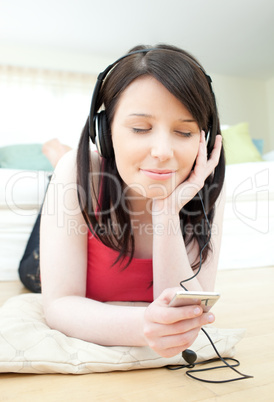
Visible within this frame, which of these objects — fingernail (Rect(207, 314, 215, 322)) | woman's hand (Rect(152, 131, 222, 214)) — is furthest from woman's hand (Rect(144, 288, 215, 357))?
woman's hand (Rect(152, 131, 222, 214))

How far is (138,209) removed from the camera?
0.99m

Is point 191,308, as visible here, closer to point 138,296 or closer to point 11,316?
point 138,296

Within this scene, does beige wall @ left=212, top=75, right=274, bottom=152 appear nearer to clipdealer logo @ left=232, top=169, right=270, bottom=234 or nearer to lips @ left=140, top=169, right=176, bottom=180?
clipdealer logo @ left=232, top=169, right=270, bottom=234

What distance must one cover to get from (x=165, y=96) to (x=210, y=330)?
0.56m

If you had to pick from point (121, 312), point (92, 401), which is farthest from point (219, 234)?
point (92, 401)

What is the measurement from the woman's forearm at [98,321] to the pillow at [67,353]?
0.02 meters

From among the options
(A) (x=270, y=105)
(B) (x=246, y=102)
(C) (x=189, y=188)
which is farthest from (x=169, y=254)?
(A) (x=270, y=105)

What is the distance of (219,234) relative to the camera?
99 centimetres

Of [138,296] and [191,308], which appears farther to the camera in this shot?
[138,296]

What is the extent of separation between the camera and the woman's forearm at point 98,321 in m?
0.74

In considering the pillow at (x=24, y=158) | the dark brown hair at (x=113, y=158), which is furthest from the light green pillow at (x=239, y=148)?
the dark brown hair at (x=113, y=158)

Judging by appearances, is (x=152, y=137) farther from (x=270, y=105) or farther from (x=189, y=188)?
(x=270, y=105)

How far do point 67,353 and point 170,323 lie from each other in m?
0.25

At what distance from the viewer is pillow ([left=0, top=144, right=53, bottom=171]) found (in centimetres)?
288
